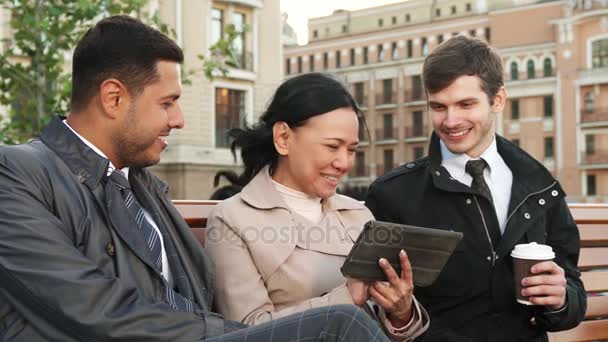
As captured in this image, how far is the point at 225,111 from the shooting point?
24953 mm

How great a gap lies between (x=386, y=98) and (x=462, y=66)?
152 feet

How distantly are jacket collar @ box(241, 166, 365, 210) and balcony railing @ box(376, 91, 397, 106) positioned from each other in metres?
45.7

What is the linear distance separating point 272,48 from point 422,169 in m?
23.2

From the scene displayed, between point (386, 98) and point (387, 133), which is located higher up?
point (386, 98)

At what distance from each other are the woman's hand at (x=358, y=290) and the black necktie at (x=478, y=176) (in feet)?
2.32

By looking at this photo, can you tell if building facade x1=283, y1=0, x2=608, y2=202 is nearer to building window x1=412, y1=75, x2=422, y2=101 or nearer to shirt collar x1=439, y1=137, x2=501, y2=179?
building window x1=412, y1=75, x2=422, y2=101

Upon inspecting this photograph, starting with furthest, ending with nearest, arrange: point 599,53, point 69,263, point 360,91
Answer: point 360,91 < point 599,53 < point 69,263

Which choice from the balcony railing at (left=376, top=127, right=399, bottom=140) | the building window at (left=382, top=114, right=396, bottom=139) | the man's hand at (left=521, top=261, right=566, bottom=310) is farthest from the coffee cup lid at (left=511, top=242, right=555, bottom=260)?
the building window at (left=382, top=114, right=396, bottom=139)

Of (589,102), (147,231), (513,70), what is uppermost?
(513,70)

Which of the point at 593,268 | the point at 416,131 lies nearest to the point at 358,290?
the point at 593,268

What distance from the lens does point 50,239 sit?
215 cm

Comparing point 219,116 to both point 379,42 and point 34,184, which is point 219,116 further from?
point 379,42

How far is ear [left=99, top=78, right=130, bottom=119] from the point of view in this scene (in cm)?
252

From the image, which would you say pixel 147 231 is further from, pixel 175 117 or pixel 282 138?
pixel 282 138
